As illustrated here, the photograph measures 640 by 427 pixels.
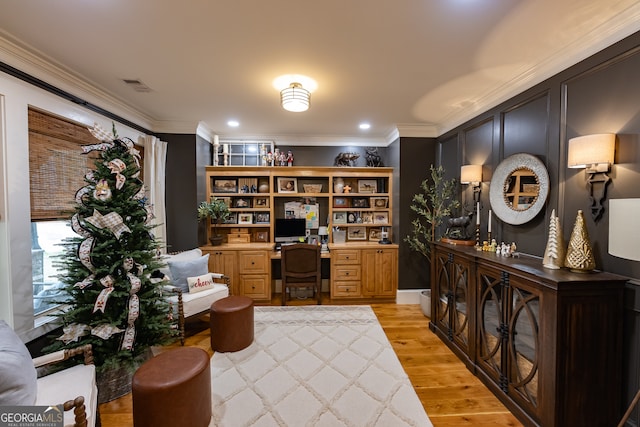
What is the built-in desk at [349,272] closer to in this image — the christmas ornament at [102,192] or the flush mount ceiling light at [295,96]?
the christmas ornament at [102,192]

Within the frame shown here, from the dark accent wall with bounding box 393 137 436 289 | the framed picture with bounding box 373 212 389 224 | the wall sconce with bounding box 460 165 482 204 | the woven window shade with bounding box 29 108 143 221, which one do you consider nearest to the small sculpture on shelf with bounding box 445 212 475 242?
the wall sconce with bounding box 460 165 482 204

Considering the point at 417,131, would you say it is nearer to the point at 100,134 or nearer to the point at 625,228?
the point at 625,228

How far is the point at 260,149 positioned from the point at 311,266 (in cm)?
214

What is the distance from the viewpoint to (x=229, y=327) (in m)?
2.66

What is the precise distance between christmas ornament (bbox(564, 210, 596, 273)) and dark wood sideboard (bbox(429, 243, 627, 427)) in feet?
0.19

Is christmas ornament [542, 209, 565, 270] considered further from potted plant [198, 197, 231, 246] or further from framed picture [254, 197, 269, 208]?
potted plant [198, 197, 231, 246]

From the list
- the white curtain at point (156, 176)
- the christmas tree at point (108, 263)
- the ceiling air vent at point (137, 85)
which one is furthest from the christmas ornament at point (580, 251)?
the white curtain at point (156, 176)

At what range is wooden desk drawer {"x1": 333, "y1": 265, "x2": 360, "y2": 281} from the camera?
4.01 meters

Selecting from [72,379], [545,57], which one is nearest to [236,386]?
[72,379]

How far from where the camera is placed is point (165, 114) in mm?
3426

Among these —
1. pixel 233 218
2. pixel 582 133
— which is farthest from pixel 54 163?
pixel 582 133

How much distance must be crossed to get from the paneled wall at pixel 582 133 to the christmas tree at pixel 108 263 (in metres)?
3.39

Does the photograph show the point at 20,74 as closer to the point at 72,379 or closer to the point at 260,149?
the point at 72,379

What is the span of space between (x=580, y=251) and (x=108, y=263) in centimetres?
348
